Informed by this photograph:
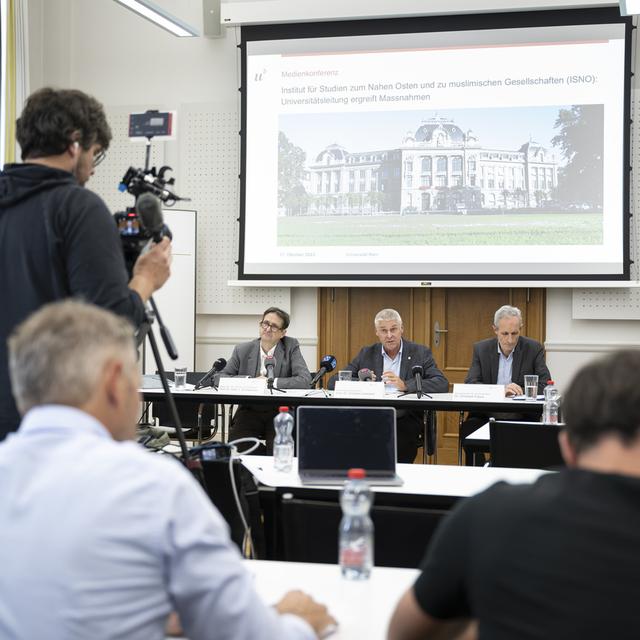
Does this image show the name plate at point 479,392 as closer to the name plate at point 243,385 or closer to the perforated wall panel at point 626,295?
the name plate at point 243,385

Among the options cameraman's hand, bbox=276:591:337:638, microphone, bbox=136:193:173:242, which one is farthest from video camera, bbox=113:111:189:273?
cameraman's hand, bbox=276:591:337:638

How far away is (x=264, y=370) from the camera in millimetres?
5703

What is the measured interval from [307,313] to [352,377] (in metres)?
1.64

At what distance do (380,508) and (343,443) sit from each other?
63cm

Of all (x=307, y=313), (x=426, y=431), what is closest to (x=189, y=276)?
(x=307, y=313)

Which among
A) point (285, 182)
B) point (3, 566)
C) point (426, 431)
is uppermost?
point (285, 182)

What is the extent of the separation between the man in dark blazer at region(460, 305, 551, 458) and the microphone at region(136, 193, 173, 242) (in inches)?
143

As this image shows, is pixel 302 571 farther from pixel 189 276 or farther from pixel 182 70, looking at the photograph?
pixel 182 70

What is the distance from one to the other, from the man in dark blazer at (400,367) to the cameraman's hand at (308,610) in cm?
386

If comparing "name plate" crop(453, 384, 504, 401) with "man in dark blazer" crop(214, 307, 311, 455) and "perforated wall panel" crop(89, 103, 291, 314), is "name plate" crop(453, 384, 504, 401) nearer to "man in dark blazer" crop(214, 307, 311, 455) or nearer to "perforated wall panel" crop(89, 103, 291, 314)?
"man in dark blazer" crop(214, 307, 311, 455)

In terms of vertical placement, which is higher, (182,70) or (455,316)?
(182,70)

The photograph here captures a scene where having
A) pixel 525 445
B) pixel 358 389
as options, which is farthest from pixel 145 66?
pixel 525 445

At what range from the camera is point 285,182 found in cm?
714

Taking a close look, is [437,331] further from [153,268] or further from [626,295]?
[153,268]
